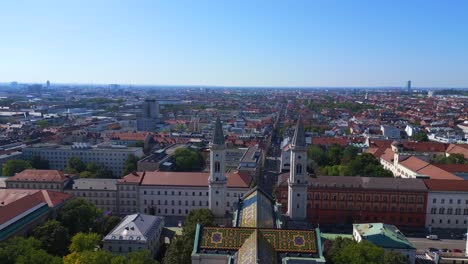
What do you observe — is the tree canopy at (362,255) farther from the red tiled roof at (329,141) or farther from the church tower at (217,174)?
the red tiled roof at (329,141)

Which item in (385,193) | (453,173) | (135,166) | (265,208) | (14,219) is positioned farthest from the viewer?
(135,166)

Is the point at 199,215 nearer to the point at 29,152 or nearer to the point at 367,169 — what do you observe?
the point at 367,169

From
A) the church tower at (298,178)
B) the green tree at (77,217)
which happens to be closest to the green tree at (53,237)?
the green tree at (77,217)

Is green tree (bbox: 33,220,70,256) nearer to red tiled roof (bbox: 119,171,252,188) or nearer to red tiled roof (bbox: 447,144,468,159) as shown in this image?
red tiled roof (bbox: 119,171,252,188)

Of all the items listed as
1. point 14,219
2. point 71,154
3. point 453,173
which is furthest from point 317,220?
point 71,154

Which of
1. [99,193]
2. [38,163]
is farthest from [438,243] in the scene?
[38,163]
